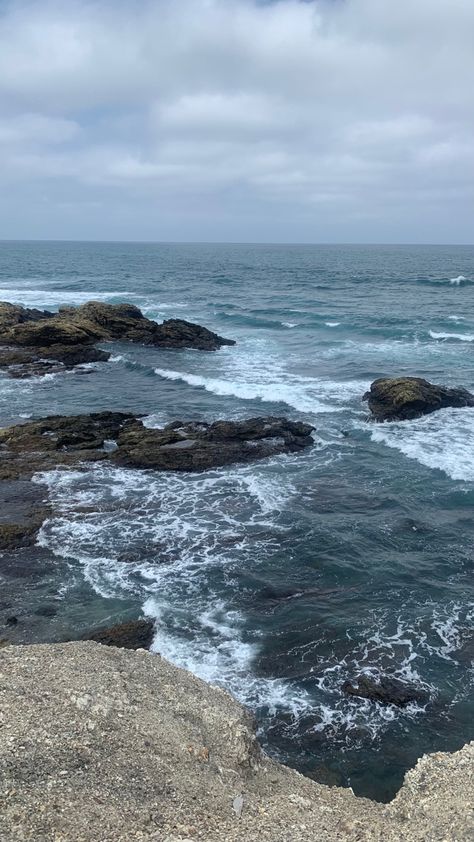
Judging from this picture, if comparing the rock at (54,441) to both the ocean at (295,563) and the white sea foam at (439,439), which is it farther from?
the white sea foam at (439,439)

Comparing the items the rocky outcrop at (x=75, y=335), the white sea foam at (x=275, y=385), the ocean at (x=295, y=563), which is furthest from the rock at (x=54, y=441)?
the rocky outcrop at (x=75, y=335)

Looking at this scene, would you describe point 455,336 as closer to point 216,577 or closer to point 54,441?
point 54,441

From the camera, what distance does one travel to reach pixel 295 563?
15023 millimetres

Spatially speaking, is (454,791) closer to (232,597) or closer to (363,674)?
(363,674)

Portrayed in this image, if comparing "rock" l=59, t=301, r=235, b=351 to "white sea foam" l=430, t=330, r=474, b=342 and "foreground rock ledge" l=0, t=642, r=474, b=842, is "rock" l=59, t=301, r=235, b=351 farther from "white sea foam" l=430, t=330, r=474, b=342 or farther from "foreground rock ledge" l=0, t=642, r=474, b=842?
"foreground rock ledge" l=0, t=642, r=474, b=842

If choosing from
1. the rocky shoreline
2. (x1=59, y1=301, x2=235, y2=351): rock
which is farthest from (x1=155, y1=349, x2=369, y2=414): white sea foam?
(x1=59, y1=301, x2=235, y2=351): rock

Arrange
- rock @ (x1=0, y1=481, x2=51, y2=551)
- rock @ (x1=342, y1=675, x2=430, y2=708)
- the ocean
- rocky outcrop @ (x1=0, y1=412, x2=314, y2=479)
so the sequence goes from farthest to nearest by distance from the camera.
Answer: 1. rocky outcrop @ (x1=0, y1=412, x2=314, y2=479)
2. rock @ (x1=0, y1=481, x2=51, y2=551)
3. rock @ (x1=342, y1=675, x2=430, y2=708)
4. the ocean

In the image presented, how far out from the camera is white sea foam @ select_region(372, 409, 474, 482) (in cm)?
2102

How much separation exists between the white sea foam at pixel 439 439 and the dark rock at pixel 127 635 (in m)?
12.2

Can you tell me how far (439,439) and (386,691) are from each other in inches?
572

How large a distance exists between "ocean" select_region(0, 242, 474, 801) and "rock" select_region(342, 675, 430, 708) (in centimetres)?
17

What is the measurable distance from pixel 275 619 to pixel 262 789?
5.51 m

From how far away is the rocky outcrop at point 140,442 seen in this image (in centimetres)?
2095

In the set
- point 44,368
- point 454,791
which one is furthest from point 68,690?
point 44,368
